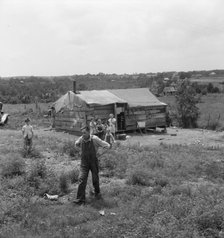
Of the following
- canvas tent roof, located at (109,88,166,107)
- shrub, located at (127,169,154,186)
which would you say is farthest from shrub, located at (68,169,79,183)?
canvas tent roof, located at (109,88,166,107)

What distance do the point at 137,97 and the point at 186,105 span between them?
189 inches

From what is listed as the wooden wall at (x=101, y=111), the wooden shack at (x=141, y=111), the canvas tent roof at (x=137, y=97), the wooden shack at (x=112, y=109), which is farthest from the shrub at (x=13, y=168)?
the canvas tent roof at (x=137, y=97)

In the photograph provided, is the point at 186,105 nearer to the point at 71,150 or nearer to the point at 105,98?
the point at 105,98

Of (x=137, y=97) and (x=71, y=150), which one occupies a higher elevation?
(x=137, y=97)

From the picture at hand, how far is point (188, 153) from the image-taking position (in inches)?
556

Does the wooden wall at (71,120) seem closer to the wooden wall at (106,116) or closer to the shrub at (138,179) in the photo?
the wooden wall at (106,116)

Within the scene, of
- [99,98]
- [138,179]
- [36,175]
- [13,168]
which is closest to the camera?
[36,175]

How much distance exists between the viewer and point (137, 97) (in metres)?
26.3

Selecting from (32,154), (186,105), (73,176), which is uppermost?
(186,105)

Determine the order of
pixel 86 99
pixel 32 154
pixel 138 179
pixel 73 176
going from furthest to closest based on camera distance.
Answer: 1. pixel 86 99
2. pixel 32 154
3. pixel 73 176
4. pixel 138 179

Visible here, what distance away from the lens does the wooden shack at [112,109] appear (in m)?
23.5

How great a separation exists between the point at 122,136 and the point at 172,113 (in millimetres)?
10780

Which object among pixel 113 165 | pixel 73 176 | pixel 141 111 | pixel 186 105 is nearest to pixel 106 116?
pixel 141 111

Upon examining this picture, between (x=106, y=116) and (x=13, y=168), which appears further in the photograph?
(x=106, y=116)
